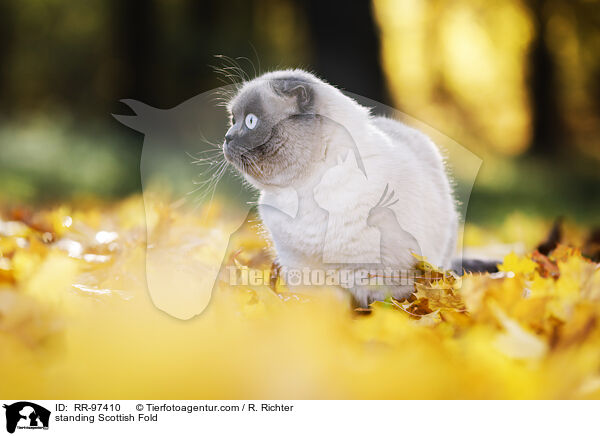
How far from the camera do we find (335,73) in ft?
7.78

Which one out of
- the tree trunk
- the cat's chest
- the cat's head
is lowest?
the cat's chest

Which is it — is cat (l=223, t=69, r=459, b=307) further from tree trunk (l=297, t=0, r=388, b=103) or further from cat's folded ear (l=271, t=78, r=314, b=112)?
tree trunk (l=297, t=0, r=388, b=103)

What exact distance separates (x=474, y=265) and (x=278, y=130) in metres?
1.00

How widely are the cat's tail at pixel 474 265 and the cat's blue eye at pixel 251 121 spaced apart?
3.07 feet

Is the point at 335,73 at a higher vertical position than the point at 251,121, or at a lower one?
higher

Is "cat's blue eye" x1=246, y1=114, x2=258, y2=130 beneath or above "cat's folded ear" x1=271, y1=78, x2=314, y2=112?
beneath


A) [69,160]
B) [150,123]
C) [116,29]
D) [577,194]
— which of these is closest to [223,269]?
[150,123]

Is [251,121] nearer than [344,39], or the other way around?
Result: [251,121]

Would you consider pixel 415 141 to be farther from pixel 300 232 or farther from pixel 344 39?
pixel 344 39

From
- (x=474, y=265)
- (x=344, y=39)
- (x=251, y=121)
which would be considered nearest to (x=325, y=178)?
(x=251, y=121)

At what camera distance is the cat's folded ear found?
5.12ft

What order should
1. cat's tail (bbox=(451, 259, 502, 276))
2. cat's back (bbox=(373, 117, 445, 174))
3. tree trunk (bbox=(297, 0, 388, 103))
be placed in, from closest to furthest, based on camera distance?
cat's back (bbox=(373, 117, 445, 174))
cat's tail (bbox=(451, 259, 502, 276))
tree trunk (bbox=(297, 0, 388, 103))

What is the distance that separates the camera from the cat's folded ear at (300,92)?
1561 mm

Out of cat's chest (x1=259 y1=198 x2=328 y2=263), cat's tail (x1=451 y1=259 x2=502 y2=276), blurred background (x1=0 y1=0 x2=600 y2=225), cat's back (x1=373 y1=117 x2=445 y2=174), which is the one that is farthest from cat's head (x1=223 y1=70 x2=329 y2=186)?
cat's tail (x1=451 y1=259 x2=502 y2=276)
